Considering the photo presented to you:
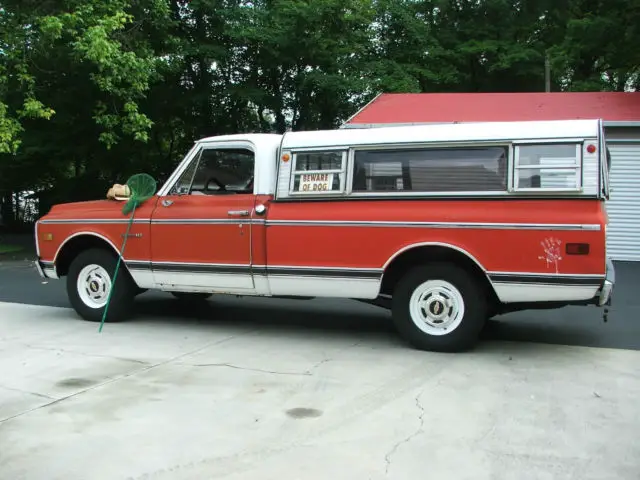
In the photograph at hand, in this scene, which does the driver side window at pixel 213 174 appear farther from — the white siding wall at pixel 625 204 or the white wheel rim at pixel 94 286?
the white siding wall at pixel 625 204

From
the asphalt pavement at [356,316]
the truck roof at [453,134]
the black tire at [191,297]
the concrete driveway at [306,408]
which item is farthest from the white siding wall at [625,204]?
the black tire at [191,297]

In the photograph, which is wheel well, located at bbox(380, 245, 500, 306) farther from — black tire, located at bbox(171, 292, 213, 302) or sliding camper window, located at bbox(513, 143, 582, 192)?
black tire, located at bbox(171, 292, 213, 302)

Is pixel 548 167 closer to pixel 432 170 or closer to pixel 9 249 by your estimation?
pixel 432 170

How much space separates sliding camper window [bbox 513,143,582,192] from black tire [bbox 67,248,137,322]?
466 cm

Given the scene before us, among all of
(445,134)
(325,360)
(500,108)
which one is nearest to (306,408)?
(325,360)

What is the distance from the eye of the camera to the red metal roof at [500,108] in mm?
14461

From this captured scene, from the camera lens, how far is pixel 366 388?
196 inches

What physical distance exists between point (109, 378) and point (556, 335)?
482cm

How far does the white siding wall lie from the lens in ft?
45.6

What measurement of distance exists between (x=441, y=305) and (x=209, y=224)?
106 inches

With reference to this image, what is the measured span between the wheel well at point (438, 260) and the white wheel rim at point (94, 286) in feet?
11.6

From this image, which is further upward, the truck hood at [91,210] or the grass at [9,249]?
the truck hood at [91,210]

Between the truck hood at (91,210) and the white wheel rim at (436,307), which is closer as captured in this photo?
the white wheel rim at (436,307)

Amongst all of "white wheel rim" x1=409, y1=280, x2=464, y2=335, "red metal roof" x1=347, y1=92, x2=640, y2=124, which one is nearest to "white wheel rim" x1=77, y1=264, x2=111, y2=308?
"white wheel rim" x1=409, y1=280, x2=464, y2=335
